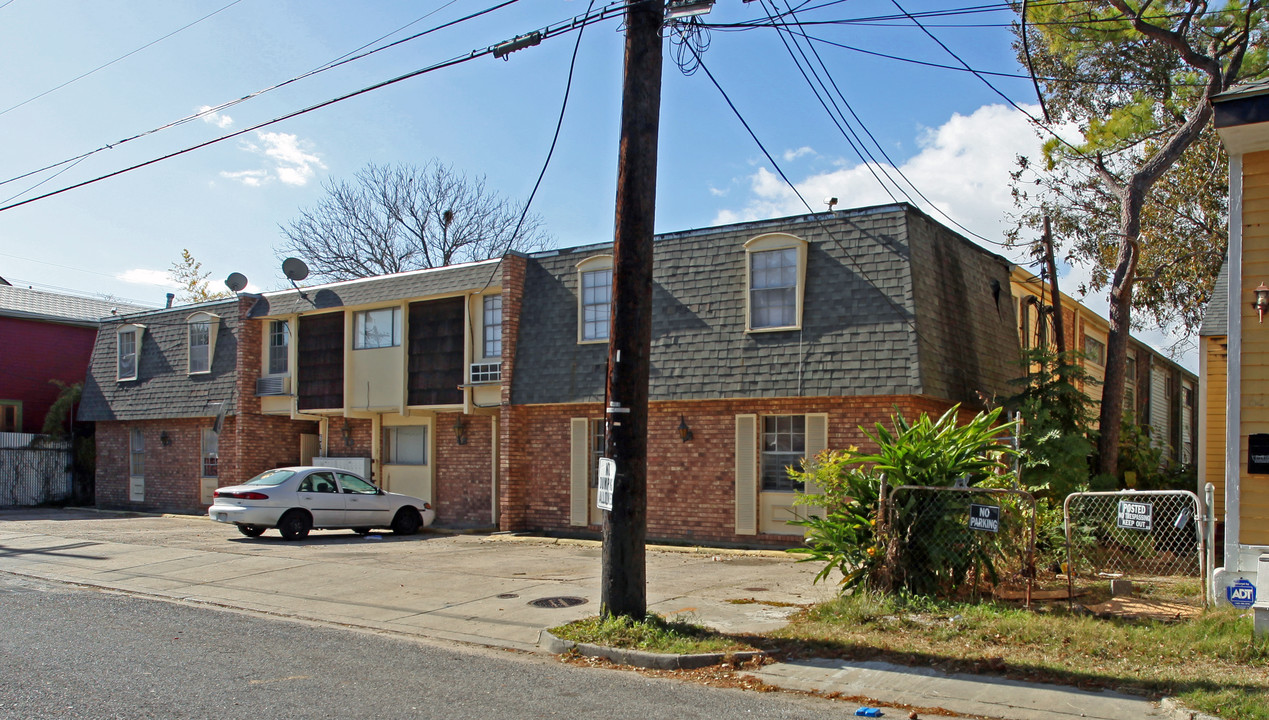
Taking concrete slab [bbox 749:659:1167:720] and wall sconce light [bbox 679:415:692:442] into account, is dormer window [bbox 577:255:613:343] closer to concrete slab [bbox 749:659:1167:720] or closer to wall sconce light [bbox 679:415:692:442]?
wall sconce light [bbox 679:415:692:442]

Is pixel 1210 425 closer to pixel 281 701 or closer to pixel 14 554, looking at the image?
pixel 281 701

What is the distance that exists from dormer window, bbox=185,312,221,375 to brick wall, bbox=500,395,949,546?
10.5 m

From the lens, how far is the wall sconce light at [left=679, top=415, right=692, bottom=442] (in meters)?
16.7

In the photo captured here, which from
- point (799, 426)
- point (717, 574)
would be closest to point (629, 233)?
point (717, 574)

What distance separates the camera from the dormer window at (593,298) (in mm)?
17875

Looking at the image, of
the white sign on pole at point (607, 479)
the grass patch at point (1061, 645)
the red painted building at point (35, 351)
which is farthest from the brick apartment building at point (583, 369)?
the red painted building at point (35, 351)

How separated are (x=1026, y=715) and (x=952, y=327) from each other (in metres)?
10.7

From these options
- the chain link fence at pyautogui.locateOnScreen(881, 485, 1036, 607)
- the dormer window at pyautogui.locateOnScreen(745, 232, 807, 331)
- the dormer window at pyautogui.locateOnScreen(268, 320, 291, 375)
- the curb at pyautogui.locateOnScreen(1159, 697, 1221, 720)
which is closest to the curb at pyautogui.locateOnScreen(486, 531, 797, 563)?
the dormer window at pyautogui.locateOnScreen(745, 232, 807, 331)

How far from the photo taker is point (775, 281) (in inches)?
634

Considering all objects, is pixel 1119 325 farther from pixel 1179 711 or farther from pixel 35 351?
pixel 35 351

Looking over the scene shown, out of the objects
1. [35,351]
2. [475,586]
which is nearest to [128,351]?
[35,351]

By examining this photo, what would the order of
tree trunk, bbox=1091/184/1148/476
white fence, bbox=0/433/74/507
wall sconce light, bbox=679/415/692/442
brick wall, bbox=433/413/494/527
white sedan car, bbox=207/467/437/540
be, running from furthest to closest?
white fence, bbox=0/433/74/507 < brick wall, bbox=433/413/494/527 < white sedan car, bbox=207/467/437/540 < wall sconce light, bbox=679/415/692/442 < tree trunk, bbox=1091/184/1148/476

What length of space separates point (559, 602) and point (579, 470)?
7690 millimetres

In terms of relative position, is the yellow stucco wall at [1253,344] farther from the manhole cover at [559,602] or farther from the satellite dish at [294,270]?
the satellite dish at [294,270]
